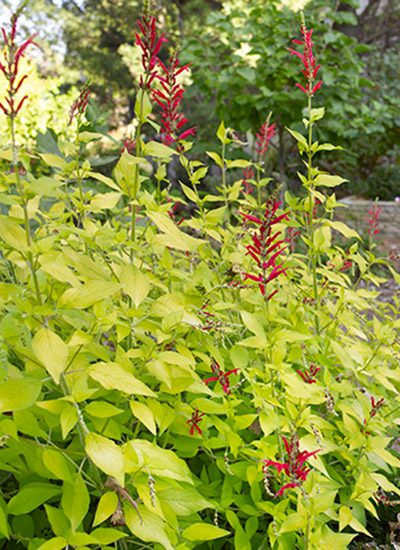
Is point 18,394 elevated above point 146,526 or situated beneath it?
elevated above

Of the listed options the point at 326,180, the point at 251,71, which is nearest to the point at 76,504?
the point at 326,180

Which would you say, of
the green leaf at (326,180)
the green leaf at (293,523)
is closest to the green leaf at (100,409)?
the green leaf at (293,523)

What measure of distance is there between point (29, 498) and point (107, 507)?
0.18 meters

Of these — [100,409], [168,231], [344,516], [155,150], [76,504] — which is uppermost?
[155,150]

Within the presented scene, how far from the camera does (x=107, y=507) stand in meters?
0.71

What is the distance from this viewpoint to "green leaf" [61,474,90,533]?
708 mm

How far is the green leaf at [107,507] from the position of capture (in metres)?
0.69

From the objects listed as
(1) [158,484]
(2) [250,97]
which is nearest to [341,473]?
(1) [158,484]

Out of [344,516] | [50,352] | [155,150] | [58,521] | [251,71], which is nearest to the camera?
[50,352]

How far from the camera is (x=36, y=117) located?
5.46 m

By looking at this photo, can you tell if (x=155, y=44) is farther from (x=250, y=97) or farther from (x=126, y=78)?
(x=126, y=78)

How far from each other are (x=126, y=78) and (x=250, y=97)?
827 cm

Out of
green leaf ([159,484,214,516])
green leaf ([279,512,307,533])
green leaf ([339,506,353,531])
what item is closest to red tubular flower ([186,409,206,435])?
green leaf ([159,484,214,516])

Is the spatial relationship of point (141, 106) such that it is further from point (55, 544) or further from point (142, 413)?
point (55, 544)
